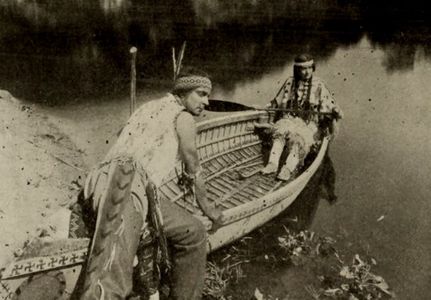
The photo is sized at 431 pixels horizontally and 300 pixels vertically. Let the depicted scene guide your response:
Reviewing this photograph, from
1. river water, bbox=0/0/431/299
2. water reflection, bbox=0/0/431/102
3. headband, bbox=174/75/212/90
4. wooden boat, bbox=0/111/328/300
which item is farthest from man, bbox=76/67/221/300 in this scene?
water reflection, bbox=0/0/431/102

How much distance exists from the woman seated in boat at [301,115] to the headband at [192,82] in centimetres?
255

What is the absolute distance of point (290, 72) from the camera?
10.6 metres

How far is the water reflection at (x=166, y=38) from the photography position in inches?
377

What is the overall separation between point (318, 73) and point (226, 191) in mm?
6301

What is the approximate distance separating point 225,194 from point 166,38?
7395mm

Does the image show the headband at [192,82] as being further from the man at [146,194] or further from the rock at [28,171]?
the rock at [28,171]

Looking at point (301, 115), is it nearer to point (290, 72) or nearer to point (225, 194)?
point (225, 194)

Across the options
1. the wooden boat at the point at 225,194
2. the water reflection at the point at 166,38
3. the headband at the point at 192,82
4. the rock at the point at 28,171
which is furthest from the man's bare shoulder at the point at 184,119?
the water reflection at the point at 166,38

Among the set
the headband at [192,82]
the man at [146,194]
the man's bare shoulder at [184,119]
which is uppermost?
the headband at [192,82]

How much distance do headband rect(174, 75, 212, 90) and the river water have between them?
7.10ft

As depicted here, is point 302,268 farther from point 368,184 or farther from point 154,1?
point 154,1

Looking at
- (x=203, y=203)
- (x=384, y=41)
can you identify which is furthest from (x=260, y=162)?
(x=384, y=41)

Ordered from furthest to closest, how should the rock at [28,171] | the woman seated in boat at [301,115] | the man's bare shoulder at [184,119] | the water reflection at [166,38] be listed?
the water reflection at [166,38] < the woman seated in boat at [301,115] < the rock at [28,171] < the man's bare shoulder at [184,119]

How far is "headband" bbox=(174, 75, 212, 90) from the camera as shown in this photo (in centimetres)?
289
